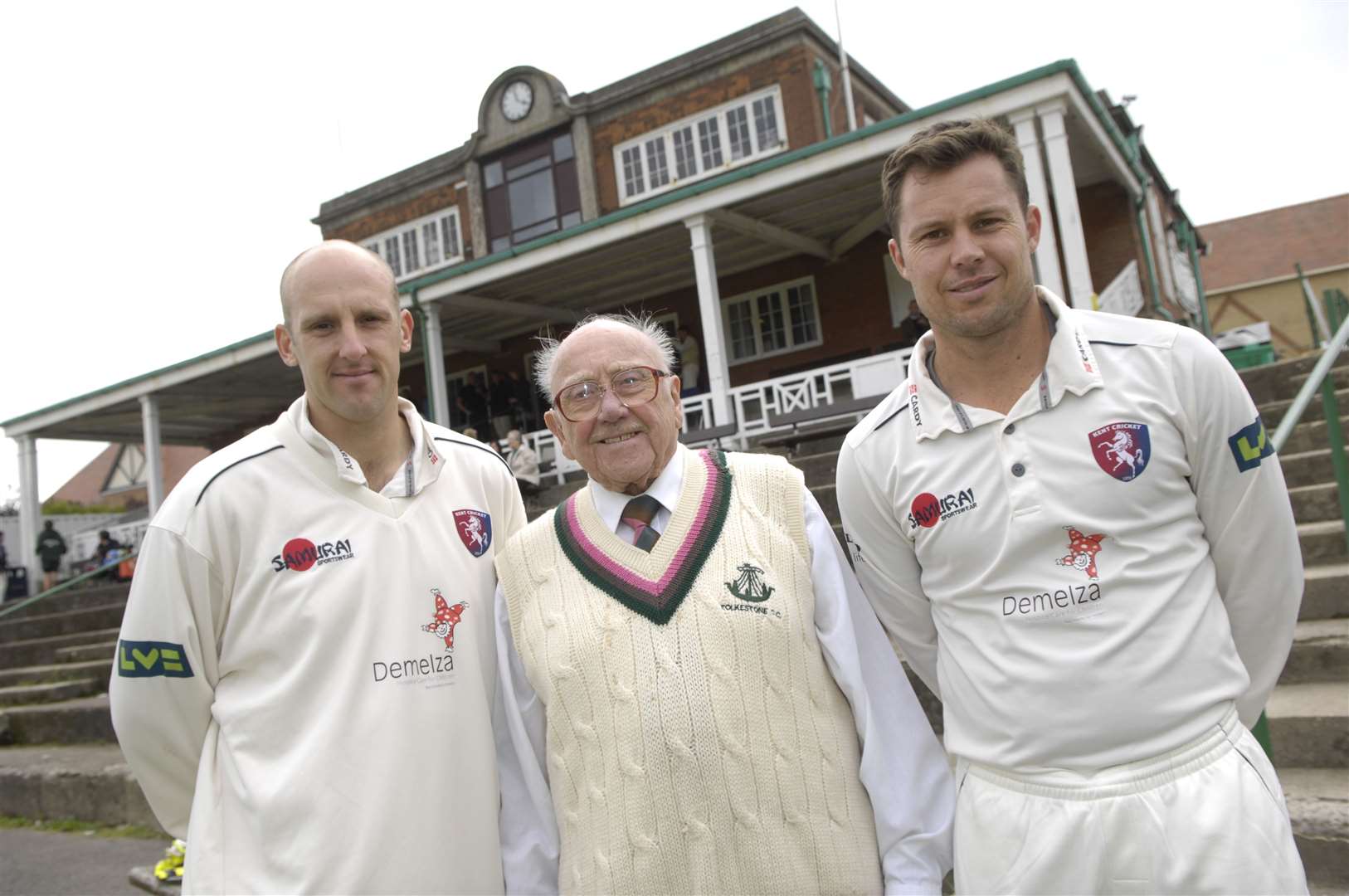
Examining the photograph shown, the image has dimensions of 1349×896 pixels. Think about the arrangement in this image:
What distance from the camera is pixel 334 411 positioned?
231 cm

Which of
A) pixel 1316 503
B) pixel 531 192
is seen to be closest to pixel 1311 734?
pixel 1316 503

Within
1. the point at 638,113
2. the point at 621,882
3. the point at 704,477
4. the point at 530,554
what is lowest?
the point at 621,882

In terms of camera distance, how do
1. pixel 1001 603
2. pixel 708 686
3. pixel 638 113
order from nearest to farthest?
pixel 1001 603
pixel 708 686
pixel 638 113

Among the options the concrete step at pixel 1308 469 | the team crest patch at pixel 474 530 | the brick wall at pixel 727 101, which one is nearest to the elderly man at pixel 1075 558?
the team crest patch at pixel 474 530

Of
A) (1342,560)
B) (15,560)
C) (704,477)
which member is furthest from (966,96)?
(15,560)

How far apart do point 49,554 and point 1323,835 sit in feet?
65.3

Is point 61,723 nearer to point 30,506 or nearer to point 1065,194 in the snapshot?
point 1065,194

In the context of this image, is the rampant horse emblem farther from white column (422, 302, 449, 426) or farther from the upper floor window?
the upper floor window

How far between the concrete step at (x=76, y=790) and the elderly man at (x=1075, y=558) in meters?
5.90

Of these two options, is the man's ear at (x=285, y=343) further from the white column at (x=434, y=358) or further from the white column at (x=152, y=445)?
the white column at (x=152, y=445)

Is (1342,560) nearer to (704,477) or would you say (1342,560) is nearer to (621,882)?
(704,477)

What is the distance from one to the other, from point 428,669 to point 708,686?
69cm

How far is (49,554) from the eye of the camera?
674 inches

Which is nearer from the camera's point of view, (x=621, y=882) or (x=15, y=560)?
(x=621, y=882)
